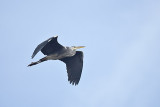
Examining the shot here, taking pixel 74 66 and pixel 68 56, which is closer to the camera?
pixel 68 56

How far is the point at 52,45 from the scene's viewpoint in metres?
17.6

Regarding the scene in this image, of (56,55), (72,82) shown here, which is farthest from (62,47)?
(72,82)

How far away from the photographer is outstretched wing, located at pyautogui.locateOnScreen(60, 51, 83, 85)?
18312 millimetres

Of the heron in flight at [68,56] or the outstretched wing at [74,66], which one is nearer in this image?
the heron in flight at [68,56]

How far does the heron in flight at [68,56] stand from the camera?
17.6 meters

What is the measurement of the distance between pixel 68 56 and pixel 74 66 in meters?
0.77

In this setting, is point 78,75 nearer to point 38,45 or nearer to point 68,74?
point 68,74

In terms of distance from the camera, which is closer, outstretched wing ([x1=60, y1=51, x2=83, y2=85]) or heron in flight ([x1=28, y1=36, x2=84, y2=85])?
heron in flight ([x1=28, y1=36, x2=84, y2=85])

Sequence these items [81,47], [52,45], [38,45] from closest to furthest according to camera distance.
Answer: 1. [38,45]
2. [52,45]
3. [81,47]

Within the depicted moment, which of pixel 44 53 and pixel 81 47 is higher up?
pixel 81 47

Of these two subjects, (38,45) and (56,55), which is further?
(56,55)

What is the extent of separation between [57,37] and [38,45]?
1269mm

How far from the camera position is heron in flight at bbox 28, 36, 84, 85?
1762cm

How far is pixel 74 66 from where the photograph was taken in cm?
1847
